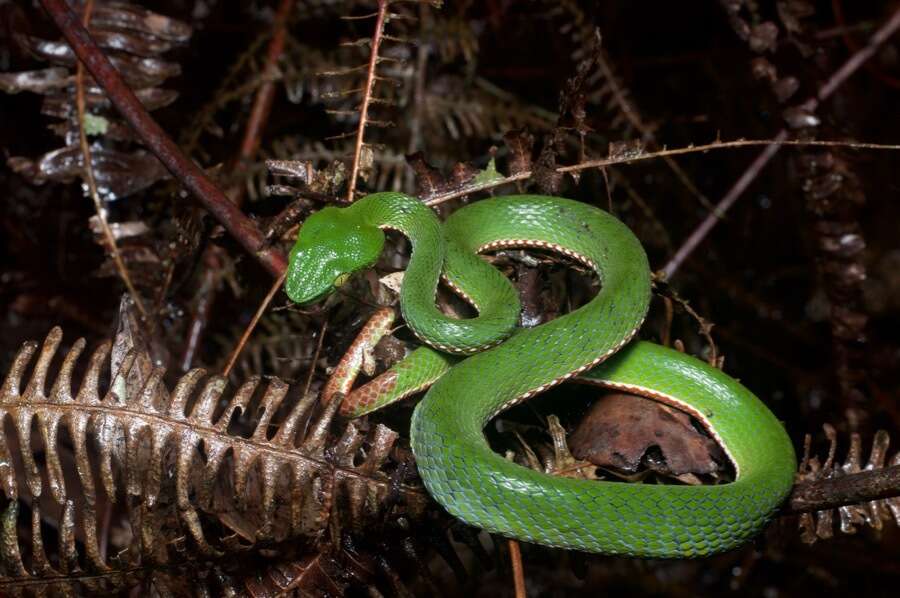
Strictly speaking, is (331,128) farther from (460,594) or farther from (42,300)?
(460,594)

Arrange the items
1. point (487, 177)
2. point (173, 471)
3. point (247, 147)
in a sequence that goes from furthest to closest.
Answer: point (247, 147), point (487, 177), point (173, 471)

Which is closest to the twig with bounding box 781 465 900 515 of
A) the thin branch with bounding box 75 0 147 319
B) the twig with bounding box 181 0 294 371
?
the thin branch with bounding box 75 0 147 319

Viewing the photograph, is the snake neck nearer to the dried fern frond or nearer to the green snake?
the green snake

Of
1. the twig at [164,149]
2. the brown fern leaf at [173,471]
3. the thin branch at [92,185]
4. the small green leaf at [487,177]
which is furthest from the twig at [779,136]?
the thin branch at [92,185]

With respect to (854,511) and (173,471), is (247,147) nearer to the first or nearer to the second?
(173,471)

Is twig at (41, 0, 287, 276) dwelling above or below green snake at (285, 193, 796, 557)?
above

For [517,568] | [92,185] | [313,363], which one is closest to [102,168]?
[92,185]

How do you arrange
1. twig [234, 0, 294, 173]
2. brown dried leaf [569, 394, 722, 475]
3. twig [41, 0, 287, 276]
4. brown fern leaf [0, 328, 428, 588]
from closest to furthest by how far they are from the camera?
brown fern leaf [0, 328, 428, 588], brown dried leaf [569, 394, 722, 475], twig [41, 0, 287, 276], twig [234, 0, 294, 173]
